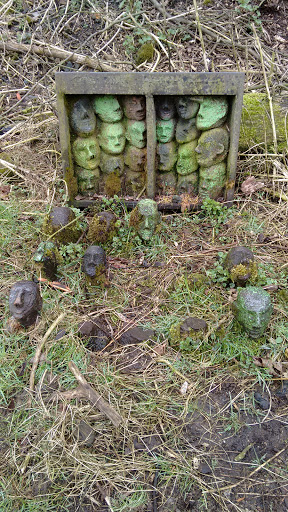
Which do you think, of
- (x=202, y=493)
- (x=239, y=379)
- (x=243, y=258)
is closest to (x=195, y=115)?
(x=243, y=258)

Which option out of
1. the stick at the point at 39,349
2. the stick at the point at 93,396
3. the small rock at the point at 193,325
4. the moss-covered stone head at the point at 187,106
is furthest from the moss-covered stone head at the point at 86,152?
the stick at the point at 93,396

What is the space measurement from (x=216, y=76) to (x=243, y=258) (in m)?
1.61

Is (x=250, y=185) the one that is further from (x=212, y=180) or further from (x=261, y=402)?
(x=261, y=402)

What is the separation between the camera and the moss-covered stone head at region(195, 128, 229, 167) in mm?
3707

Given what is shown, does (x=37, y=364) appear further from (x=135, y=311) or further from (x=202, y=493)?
(x=202, y=493)

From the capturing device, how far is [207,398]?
2.46 m

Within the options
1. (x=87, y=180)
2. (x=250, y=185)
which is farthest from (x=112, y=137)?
(x=250, y=185)

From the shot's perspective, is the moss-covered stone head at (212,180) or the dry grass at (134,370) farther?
the moss-covered stone head at (212,180)

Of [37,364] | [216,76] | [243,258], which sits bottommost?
[37,364]

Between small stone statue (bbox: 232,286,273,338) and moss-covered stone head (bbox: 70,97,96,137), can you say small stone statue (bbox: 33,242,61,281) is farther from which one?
small stone statue (bbox: 232,286,273,338)

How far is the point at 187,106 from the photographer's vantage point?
3660 mm

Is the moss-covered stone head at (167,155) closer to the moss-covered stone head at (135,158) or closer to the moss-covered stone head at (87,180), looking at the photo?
the moss-covered stone head at (135,158)

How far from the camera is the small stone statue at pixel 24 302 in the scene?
2689 millimetres

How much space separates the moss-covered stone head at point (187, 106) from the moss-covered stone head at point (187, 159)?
0.26 meters
